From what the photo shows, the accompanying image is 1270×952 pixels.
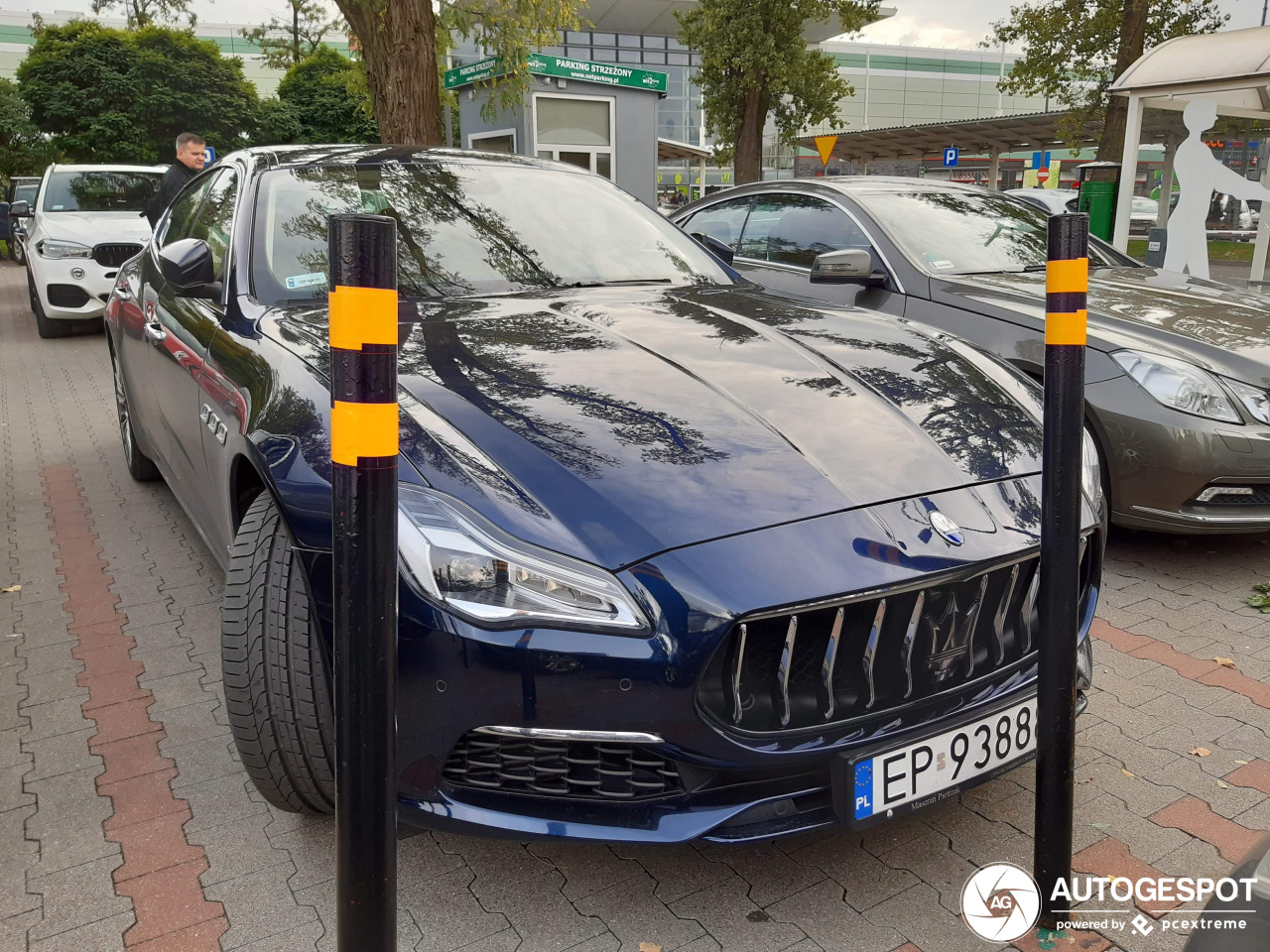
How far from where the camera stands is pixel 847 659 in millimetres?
1882

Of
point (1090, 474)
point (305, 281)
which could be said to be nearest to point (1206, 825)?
point (1090, 474)

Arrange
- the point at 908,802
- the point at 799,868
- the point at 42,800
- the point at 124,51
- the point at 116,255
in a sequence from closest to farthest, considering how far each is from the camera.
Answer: the point at 908,802
the point at 799,868
the point at 42,800
the point at 116,255
the point at 124,51

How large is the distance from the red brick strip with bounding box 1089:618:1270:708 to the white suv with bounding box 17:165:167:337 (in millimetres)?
9447

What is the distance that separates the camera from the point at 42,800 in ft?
8.45

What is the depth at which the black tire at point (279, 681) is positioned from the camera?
2111mm

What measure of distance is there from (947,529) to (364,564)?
118cm

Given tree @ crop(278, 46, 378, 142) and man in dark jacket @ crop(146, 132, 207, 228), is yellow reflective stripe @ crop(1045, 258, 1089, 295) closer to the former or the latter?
man in dark jacket @ crop(146, 132, 207, 228)

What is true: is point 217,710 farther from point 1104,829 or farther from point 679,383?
point 1104,829

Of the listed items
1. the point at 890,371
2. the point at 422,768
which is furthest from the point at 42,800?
the point at 890,371

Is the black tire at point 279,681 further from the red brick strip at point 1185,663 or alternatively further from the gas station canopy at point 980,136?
the gas station canopy at point 980,136

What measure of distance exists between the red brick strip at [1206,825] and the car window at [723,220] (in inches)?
164

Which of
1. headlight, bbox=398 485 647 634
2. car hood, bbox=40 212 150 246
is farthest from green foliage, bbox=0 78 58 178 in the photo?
headlight, bbox=398 485 647 634

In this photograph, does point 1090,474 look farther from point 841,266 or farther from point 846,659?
point 841,266

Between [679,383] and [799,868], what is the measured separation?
1.13 meters
